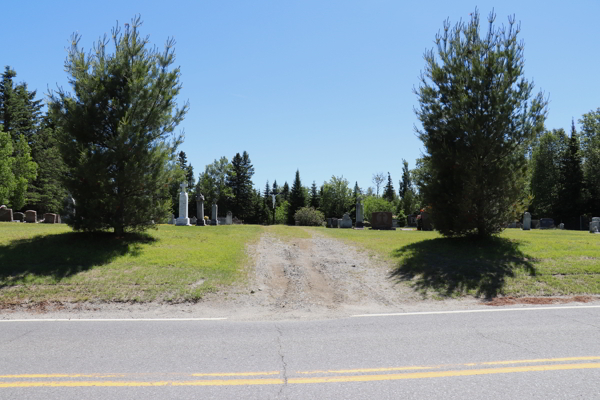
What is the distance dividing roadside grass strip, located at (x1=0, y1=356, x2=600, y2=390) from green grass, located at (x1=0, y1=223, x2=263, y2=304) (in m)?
4.90

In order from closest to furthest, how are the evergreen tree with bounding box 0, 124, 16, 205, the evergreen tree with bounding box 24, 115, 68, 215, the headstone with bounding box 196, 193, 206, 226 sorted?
1. the headstone with bounding box 196, 193, 206, 226
2. the evergreen tree with bounding box 0, 124, 16, 205
3. the evergreen tree with bounding box 24, 115, 68, 215

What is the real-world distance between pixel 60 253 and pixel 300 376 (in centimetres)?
1093

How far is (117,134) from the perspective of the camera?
1371 centimetres

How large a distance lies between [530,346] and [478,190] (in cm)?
981

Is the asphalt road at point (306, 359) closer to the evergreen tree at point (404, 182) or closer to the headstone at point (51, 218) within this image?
the headstone at point (51, 218)

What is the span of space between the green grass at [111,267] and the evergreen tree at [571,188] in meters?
49.2

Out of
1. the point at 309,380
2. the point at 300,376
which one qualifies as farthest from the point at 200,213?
the point at 309,380

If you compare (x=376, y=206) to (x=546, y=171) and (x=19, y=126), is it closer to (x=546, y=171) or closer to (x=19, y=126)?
(x=546, y=171)

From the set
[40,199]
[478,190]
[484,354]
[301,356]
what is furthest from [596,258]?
[40,199]

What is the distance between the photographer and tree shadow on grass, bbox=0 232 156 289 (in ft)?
34.4

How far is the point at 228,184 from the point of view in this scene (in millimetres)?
84375

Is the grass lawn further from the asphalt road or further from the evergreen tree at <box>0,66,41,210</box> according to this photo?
the evergreen tree at <box>0,66,41,210</box>

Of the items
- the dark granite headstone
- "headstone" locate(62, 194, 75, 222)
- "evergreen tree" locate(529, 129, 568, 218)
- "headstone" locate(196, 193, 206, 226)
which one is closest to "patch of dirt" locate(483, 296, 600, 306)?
"headstone" locate(62, 194, 75, 222)

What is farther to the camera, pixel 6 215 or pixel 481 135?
pixel 6 215
